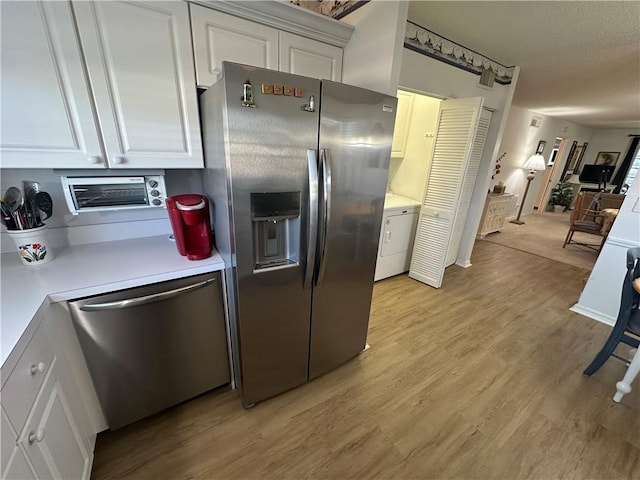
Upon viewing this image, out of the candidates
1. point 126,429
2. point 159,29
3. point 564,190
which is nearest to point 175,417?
point 126,429

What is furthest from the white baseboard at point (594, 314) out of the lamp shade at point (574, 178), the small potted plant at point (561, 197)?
the lamp shade at point (574, 178)

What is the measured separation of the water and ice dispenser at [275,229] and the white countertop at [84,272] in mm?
250

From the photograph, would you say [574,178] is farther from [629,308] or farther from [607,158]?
[629,308]

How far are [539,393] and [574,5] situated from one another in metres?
2.57

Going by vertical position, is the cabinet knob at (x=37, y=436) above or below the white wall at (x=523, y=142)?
below

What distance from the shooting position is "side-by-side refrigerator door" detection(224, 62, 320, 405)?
3.50 feet

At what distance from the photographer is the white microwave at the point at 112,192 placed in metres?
1.34

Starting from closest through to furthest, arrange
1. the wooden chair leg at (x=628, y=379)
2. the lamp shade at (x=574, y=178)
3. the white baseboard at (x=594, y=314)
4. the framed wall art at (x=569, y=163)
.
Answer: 1. the wooden chair leg at (x=628, y=379)
2. the white baseboard at (x=594, y=314)
3. the framed wall art at (x=569, y=163)
4. the lamp shade at (x=574, y=178)

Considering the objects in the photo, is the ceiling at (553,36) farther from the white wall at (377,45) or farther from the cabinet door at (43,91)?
the cabinet door at (43,91)

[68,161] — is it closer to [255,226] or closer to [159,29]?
[159,29]

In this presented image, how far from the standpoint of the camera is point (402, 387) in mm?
1785

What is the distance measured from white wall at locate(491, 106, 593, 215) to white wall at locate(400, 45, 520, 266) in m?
2.35

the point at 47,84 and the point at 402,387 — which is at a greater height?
the point at 47,84

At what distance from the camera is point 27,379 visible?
0.81 m
